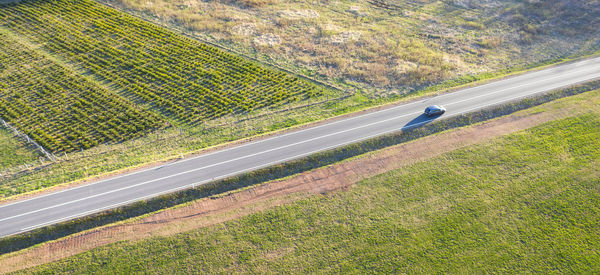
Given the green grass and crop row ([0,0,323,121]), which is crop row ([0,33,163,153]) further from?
crop row ([0,0,323,121])

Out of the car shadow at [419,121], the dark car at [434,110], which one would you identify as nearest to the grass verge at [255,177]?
the car shadow at [419,121]

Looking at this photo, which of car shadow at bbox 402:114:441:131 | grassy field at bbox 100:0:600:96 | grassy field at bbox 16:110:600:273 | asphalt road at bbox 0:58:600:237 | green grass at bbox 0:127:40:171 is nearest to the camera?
grassy field at bbox 16:110:600:273

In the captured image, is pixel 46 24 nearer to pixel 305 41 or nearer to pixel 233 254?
pixel 305 41

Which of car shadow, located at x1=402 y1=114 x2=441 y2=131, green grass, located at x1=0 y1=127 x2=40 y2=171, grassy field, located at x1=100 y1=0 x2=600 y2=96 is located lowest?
green grass, located at x1=0 y1=127 x2=40 y2=171

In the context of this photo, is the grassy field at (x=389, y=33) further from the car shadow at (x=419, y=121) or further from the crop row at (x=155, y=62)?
the car shadow at (x=419, y=121)

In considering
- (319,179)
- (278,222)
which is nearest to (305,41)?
(319,179)

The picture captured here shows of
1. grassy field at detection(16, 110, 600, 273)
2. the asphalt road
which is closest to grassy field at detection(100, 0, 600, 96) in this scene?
the asphalt road

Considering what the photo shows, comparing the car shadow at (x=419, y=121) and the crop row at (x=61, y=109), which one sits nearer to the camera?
the crop row at (x=61, y=109)
